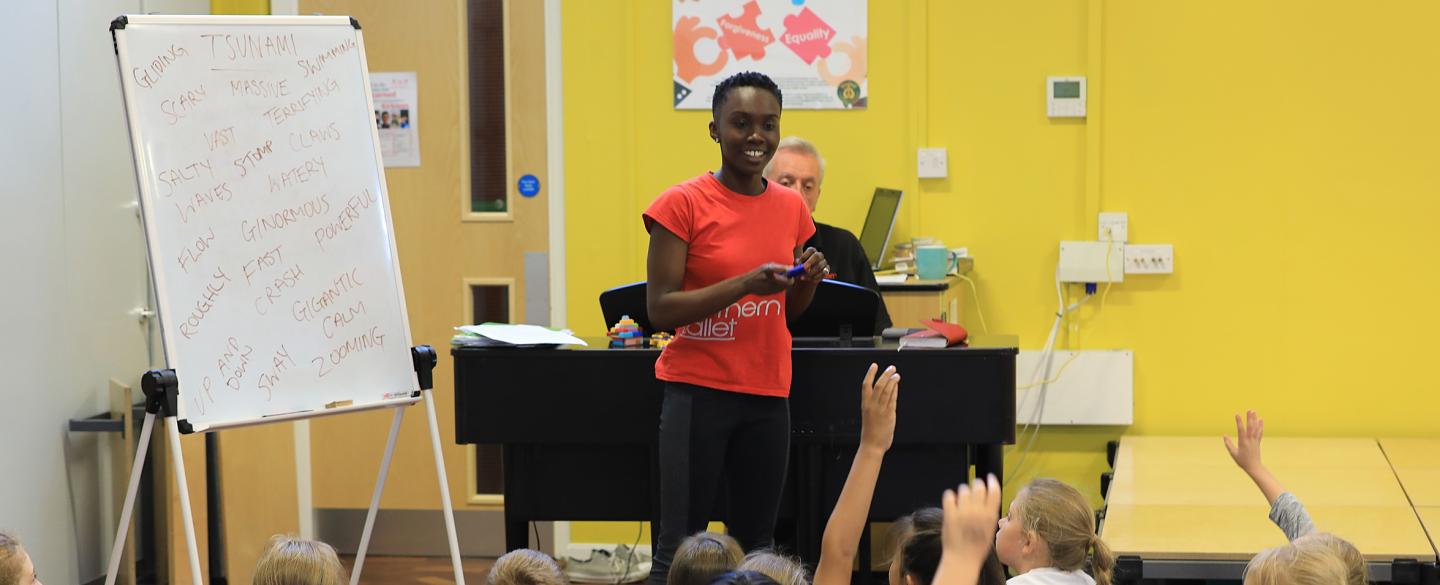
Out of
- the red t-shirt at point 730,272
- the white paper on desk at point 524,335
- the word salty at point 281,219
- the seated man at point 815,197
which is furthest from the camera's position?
the seated man at point 815,197

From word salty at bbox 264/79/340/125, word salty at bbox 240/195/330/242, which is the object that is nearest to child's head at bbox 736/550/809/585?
word salty at bbox 240/195/330/242

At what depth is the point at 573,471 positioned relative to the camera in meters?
3.40

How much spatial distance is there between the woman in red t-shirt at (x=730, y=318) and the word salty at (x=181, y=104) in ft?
3.83

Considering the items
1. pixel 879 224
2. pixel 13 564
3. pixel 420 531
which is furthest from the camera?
pixel 420 531

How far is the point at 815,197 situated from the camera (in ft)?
13.1

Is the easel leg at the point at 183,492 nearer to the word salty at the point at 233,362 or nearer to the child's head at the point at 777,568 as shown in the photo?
the word salty at the point at 233,362

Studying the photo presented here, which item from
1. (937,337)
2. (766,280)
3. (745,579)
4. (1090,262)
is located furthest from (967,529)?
(1090,262)

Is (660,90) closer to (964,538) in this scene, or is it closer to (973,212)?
(973,212)

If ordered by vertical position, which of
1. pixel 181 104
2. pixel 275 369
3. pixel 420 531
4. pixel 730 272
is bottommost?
pixel 420 531

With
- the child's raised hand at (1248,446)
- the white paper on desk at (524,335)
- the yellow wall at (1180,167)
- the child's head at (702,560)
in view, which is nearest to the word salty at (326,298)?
the white paper on desk at (524,335)

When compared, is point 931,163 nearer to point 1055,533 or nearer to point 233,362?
→ point 233,362

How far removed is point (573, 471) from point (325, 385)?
1.95 feet

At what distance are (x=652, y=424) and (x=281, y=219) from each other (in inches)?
36.9

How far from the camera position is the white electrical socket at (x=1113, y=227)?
464 centimetres
